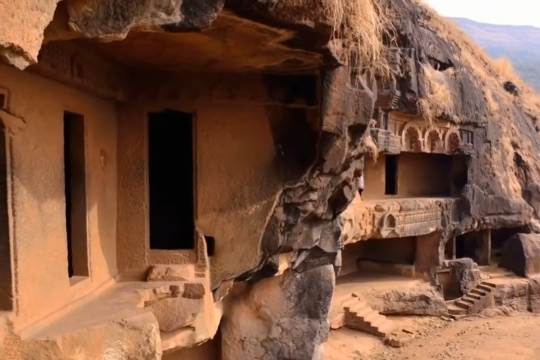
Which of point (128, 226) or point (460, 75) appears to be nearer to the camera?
point (128, 226)

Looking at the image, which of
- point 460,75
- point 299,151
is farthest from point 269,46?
point 460,75

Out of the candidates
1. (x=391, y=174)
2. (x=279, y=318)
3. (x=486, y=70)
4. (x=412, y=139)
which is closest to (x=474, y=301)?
(x=391, y=174)

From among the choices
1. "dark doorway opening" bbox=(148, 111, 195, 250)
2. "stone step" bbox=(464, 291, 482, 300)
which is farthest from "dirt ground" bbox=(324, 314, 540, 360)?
"dark doorway opening" bbox=(148, 111, 195, 250)

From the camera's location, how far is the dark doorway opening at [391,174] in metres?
14.2

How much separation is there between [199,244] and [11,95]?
2649mm

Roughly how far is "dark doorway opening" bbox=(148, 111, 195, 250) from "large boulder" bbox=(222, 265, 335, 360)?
1.24 meters

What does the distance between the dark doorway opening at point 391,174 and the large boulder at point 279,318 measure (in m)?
7.58

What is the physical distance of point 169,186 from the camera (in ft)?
20.1

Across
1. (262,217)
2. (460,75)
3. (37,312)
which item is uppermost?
(460,75)

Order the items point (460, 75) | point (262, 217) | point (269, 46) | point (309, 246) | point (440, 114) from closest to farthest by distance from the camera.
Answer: point (269, 46)
point (262, 217)
point (309, 246)
point (440, 114)
point (460, 75)

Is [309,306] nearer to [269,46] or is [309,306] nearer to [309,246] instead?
[309,246]

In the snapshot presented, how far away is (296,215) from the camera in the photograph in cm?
610

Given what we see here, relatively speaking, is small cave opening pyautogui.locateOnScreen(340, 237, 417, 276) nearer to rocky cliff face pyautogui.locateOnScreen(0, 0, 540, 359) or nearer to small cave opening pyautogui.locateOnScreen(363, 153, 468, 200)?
rocky cliff face pyautogui.locateOnScreen(0, 0, 540, 359)

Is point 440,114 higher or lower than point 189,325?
higher
